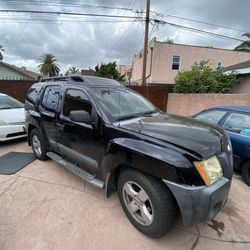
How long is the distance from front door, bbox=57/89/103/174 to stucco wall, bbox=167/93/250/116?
5.60 m

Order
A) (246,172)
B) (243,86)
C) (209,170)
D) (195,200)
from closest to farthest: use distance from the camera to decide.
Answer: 1. (195,200)
2. (209,170)
3. (246,172)
4. (243,86)

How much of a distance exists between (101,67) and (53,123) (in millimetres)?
29746

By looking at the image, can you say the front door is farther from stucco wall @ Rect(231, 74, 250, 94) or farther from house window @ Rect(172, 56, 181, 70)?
house window @ Rect(172, 56, 181, 70)

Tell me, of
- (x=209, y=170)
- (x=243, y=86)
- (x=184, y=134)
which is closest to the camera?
(x=209, y=170)

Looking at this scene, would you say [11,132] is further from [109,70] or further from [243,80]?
[109,70]

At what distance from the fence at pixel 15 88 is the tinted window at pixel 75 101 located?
806 cm

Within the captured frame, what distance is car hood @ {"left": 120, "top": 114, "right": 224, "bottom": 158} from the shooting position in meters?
1.95

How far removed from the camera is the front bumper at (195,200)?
178 centimetres

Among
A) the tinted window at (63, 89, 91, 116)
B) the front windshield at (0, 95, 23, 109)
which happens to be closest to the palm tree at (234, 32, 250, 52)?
the front windshield at (0, 95, 23, 109)

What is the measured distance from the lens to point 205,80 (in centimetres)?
928

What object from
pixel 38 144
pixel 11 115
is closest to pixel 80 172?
pixel 38 144

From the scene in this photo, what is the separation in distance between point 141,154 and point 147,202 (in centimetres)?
61

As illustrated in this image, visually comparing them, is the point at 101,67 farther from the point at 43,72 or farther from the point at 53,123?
the point at 53,123

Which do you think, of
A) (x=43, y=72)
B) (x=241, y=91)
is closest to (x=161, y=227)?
(x=241, y=91)
